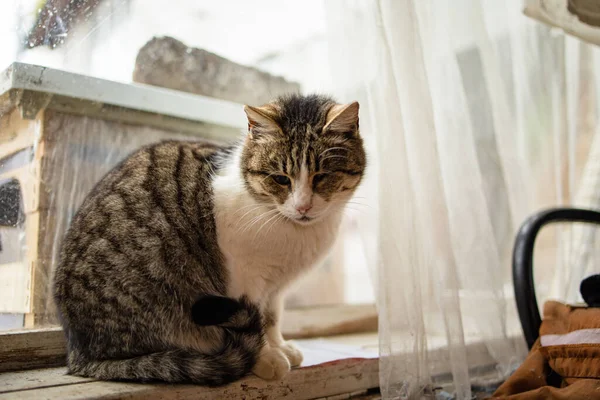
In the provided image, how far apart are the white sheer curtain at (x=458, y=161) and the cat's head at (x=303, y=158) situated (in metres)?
0.08

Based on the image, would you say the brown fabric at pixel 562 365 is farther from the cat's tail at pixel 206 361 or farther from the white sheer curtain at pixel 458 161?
the cat's tail at pixel 206 361

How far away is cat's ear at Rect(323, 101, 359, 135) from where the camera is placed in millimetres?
1130

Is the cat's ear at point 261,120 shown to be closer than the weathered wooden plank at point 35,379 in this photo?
No

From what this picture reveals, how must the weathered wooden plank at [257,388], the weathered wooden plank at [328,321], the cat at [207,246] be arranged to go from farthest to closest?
the weathered wooden plank at [328,321], the cat at [207,246], the weathered wooden plank at [257,388]

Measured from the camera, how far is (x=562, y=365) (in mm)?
1041

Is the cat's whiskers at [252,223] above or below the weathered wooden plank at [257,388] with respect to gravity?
above

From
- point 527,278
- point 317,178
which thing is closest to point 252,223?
point 317,178

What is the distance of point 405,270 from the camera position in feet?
3.73

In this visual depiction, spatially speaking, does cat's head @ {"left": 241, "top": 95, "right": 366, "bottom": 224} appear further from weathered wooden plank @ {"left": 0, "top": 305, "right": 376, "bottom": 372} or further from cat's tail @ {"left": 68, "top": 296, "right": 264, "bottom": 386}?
weathered wooden plank @ {"left": 0, "top": 305, "right": 376, "bottom": 372}

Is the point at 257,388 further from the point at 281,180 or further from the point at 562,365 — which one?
the point at 562,365

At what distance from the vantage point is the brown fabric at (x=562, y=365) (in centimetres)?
96

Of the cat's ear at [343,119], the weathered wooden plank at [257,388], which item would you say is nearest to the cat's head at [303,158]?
the cat's ear at [343,119]

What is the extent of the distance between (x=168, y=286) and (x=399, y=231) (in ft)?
1.85

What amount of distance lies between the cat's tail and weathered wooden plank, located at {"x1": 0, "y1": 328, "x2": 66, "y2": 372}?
15 centimetres
